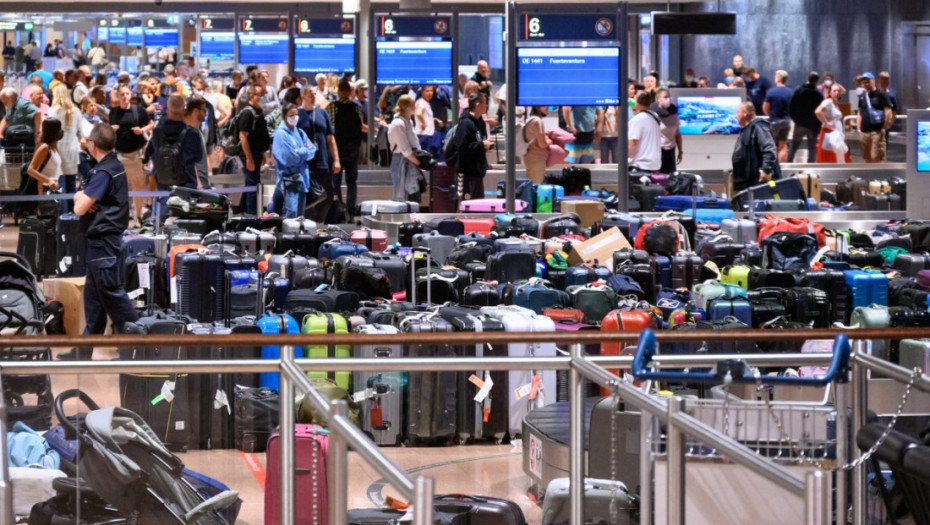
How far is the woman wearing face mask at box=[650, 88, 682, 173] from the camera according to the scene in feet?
63.2

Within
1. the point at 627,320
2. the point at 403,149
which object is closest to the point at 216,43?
the point at 403,149

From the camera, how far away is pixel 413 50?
19547 mm

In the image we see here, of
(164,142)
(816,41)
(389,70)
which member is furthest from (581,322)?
(816,41)

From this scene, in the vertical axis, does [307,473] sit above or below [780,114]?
below

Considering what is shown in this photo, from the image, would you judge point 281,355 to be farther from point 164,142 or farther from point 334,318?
point 164,142

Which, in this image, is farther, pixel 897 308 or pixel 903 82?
pixel 903 82

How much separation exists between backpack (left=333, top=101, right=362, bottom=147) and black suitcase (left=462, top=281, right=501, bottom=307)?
8071mm

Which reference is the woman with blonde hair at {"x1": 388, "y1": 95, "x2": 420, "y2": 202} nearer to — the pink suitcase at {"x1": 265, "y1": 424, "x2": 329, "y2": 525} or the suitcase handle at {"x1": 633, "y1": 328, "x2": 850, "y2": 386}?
the pink suitcase at {"x1": 265, "y1": 424, "x2": 329, "y2": 525}

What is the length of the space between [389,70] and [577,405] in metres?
15.6

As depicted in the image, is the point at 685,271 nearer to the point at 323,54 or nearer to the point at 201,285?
the point at 201,285

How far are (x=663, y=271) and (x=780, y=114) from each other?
12.9 meters

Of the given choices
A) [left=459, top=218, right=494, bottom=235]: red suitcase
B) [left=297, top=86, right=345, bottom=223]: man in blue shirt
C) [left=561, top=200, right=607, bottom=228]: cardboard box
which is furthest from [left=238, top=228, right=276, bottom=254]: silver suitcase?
[left=297, top=86, right=345, bottom=223]: man in blue shirt

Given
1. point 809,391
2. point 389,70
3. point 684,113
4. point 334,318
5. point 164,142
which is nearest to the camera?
point 809,391

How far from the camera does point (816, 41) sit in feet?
107
